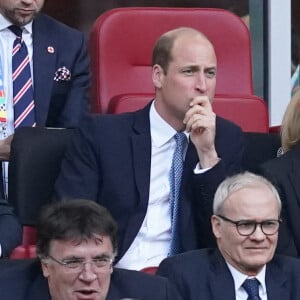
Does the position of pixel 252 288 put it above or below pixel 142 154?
below

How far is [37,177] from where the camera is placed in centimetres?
463

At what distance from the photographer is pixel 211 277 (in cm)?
414

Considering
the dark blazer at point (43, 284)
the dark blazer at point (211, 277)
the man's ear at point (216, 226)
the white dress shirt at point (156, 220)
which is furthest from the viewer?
the white dress shirt at point (156, 220)

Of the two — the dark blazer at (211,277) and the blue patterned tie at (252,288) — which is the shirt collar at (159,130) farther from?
the blue patterned tie at (252,288)

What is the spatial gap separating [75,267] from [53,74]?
1.83 meters

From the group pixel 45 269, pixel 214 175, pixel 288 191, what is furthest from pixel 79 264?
pixel 288 191

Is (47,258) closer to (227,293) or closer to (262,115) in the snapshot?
(227,293)

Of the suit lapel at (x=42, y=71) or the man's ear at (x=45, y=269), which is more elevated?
the suit lapel at (x=42, y=71)

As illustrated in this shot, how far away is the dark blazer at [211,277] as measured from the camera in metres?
4.11

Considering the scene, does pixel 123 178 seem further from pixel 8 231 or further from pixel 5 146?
pixel 5 146

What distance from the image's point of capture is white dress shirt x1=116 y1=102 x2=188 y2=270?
4.60 meters

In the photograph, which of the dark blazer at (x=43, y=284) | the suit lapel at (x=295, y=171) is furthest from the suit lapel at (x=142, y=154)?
the dark blazer at (x=43, y=284)

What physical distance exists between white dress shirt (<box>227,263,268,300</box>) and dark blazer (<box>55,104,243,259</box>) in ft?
1.30

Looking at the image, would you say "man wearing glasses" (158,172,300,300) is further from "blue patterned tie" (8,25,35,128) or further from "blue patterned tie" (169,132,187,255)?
"blue patterned tie" (8,25,35,128)
